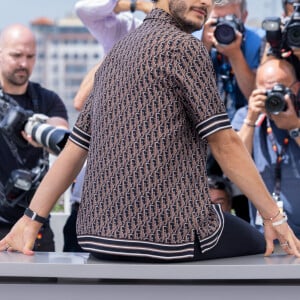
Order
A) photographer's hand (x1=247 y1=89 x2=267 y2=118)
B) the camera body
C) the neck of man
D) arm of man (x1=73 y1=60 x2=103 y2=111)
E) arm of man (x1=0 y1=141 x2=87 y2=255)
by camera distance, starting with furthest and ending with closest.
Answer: the neck of man < arm of man (x1=73 y1=60 x2=103 y2=111) < the camera body < photographer's hand (x1=247 y1=89 x2=267 y2=118) < arm of man (x1=0 y1=141 x2=87 y2=255)

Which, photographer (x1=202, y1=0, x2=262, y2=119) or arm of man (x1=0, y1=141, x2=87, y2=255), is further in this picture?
photographer (x1=202, y1=0, x2=262, y2=119)

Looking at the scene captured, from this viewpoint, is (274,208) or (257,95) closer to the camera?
(274,208)

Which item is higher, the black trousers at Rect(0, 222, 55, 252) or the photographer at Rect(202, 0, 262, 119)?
the photographer at Rect(202, 0, 262, 119)

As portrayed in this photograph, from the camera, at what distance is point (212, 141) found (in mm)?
3668

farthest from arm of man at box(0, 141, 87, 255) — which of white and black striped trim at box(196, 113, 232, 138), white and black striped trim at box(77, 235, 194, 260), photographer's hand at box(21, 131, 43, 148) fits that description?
photographer's hand at box(21, 131, 43, 148)

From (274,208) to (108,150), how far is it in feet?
1.92

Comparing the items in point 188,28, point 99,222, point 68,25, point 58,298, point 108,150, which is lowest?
point 58,298

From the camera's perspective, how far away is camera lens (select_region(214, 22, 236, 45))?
5406 mm

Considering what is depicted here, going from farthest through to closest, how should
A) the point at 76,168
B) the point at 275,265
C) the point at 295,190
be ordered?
the point at 295,190, the point at 76,168, the point at 275,265

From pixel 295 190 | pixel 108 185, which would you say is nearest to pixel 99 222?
pixel 108 185

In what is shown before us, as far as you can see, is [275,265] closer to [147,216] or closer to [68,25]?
[147,216]

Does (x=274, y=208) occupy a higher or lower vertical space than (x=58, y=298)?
higher

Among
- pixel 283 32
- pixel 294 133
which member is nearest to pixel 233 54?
pixel 283 32

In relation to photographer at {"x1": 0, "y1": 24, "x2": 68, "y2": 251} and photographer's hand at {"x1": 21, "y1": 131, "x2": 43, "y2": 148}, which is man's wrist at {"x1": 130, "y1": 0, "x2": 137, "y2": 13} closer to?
photographer at {"x1": 0, "y1": 24, "x2": 68, "y2": 251}
